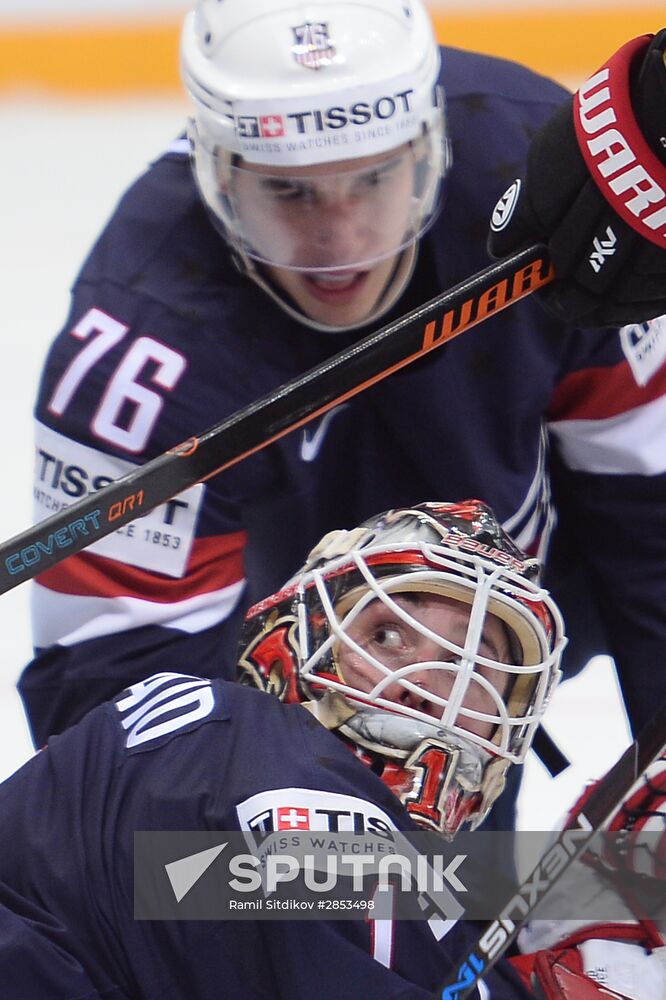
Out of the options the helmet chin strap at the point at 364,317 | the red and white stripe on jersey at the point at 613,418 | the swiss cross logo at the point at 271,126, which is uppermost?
the swiss cross logo at the point at 271,126

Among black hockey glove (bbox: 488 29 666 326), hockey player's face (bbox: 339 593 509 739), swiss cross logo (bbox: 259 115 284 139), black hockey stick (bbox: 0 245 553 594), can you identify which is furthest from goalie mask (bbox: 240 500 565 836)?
swiss cross logo (bbox: 259 115 284 139)

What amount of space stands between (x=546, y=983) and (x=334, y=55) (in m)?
0.83

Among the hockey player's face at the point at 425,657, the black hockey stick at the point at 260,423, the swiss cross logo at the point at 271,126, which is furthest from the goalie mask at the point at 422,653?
the swiss cross logo at the point at 271,126

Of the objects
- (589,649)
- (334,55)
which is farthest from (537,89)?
(589,649)

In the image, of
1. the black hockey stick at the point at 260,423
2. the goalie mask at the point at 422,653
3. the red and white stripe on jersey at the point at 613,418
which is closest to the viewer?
the goalie mask at the point at 422,653

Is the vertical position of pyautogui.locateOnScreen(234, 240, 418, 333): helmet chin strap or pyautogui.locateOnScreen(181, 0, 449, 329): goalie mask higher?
pyautogui.locateOnScreen(181, 0, 449, 329): goalie mask

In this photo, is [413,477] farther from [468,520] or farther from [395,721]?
[395,721]

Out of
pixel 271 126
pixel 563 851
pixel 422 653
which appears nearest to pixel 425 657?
pixel 422 653

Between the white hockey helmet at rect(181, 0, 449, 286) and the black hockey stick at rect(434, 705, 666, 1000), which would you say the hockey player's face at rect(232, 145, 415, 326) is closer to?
the white hockey helmet at rect(181, 0, 449, 286)

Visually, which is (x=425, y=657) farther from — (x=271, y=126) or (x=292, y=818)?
(x=271, y=126)

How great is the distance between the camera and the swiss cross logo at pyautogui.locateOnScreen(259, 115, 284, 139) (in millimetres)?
1533

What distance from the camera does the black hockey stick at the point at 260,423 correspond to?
1.41 meters

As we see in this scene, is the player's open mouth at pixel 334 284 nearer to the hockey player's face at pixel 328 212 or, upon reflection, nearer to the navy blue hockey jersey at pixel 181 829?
the hockey player's face at pixel 328 212

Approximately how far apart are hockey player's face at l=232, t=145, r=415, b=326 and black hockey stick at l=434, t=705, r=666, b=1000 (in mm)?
536
